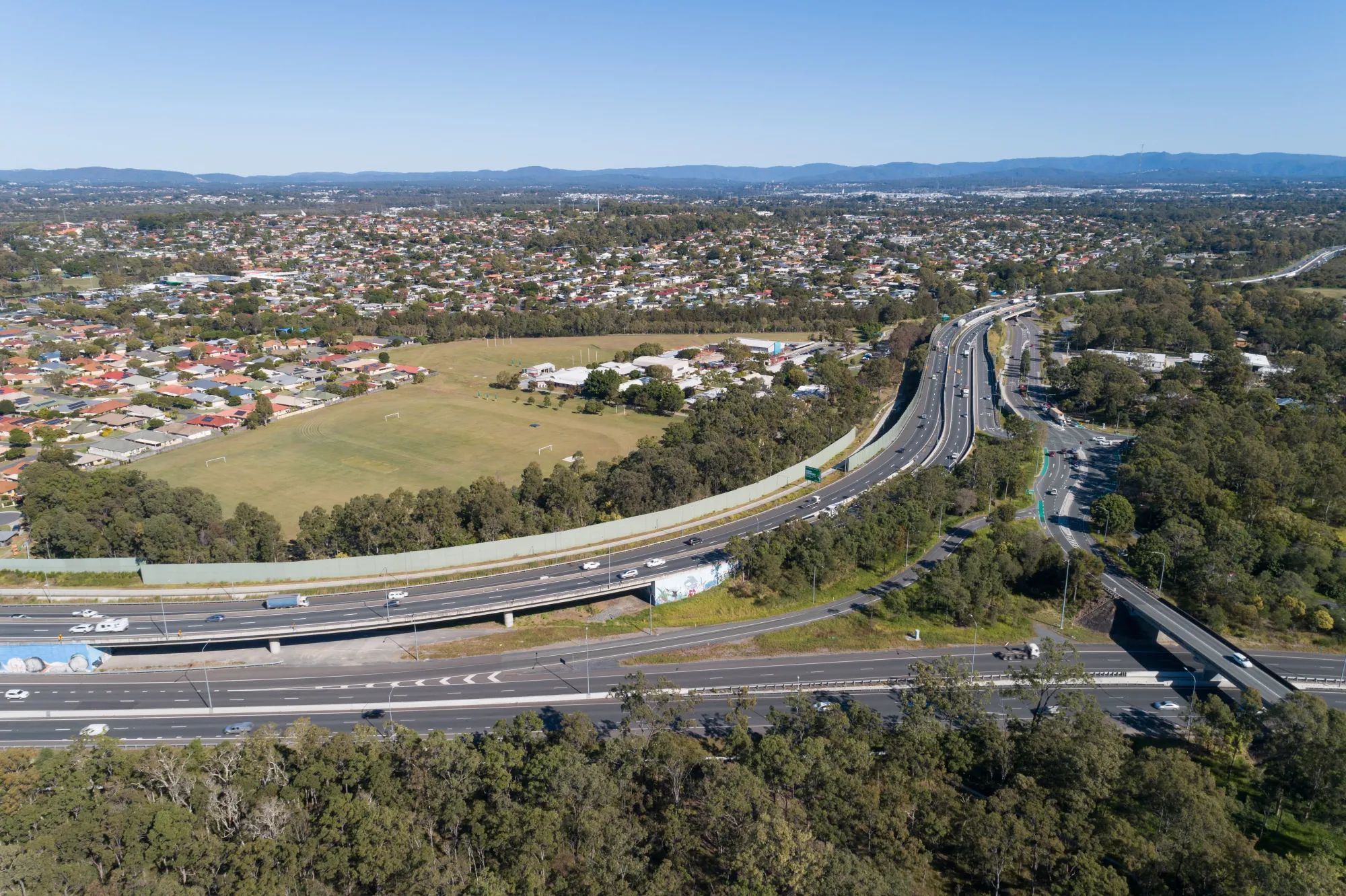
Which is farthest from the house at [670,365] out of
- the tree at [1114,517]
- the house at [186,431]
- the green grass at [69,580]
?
the green grass at [69,580]

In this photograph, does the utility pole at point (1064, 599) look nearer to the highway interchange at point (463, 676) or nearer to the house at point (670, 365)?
the highway interchange at point (463, 676)

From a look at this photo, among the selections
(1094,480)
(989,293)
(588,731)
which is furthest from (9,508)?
(989,293)

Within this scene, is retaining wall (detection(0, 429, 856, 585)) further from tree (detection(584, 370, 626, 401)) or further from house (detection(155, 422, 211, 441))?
tree (detection(584, 370, 626, 401))

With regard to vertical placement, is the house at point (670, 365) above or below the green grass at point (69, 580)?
above

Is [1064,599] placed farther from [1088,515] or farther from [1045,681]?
[1088,515]

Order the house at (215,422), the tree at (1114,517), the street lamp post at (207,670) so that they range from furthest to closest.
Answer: the house at (215,422) < the tree at (1114,517) < the street lamp post at (207,670)

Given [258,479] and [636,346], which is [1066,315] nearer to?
A: [636,346]
